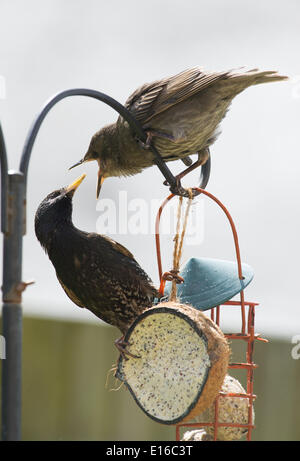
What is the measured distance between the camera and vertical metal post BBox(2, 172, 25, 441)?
2260mm

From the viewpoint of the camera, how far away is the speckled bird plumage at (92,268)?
320 cm

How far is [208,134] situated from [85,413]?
3625mm

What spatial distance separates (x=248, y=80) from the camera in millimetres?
3178

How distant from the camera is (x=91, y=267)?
321cm

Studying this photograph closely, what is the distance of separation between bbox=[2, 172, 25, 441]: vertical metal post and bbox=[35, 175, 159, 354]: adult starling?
2.90 ft

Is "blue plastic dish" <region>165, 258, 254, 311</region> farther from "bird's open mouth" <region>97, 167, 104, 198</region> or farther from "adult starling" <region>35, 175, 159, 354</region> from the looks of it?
"bird's open mouth" <region>97, 167, 104, 198</region>

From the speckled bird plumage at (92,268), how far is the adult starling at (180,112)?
0.30m

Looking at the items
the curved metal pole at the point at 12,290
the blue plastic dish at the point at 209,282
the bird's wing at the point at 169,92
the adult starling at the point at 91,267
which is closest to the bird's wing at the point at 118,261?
the adult starling at the point at 91,267

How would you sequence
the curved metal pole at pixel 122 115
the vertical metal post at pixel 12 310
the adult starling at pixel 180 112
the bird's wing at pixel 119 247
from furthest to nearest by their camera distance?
the bird's wing at pixel 119 247, the adult starling at pixel 180 112, the curved metal pole at pixel 122 115, the vertical metal post at pixel 12 310

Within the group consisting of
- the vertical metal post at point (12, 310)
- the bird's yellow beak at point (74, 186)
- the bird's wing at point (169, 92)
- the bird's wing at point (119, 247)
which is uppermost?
the bird's wing at point (169, 92)

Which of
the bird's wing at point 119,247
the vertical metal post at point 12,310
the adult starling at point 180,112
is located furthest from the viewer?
the bird's wing at point 119,247

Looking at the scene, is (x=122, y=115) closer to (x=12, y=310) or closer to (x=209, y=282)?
(x=209, y=282)

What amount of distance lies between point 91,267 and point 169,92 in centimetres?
69

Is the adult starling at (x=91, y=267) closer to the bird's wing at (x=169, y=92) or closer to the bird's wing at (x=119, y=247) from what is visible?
the bird's wing at (x=119, y=247)
